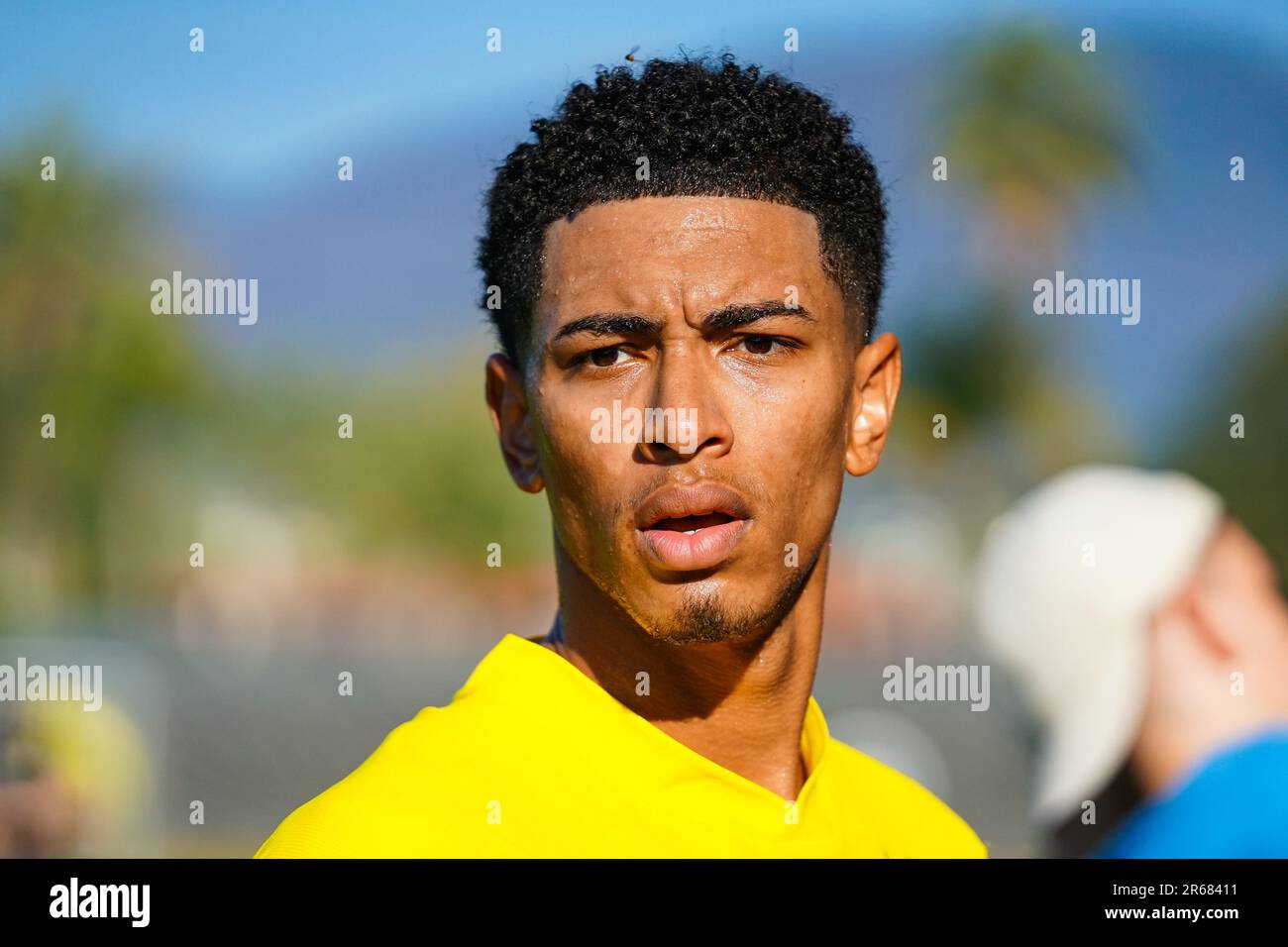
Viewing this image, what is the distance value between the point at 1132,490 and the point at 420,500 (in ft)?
101

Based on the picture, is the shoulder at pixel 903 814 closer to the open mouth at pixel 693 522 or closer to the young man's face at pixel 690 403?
the young man's face at pixel 690 403

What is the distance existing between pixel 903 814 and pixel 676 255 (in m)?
1.88

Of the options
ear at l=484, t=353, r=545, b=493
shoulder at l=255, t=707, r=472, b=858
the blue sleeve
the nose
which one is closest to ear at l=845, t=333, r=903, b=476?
the nose

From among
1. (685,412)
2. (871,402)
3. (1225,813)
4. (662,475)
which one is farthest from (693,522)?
(1225,813)

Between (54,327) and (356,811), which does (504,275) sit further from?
(54,327)

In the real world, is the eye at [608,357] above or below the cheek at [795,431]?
above

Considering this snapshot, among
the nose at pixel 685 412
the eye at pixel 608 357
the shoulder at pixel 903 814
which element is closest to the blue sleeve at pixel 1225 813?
the shoulder at pixel 903 814

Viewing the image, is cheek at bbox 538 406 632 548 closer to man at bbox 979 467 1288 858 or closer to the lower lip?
the lower lip

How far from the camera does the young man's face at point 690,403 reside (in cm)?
281

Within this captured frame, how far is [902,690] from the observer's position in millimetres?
24172

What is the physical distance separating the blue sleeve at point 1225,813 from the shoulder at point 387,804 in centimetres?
345

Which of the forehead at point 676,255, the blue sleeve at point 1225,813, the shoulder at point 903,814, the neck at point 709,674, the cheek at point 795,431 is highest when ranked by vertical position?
the forehead at point 676,255

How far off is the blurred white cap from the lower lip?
13.3 feet

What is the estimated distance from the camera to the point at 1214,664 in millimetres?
6309
